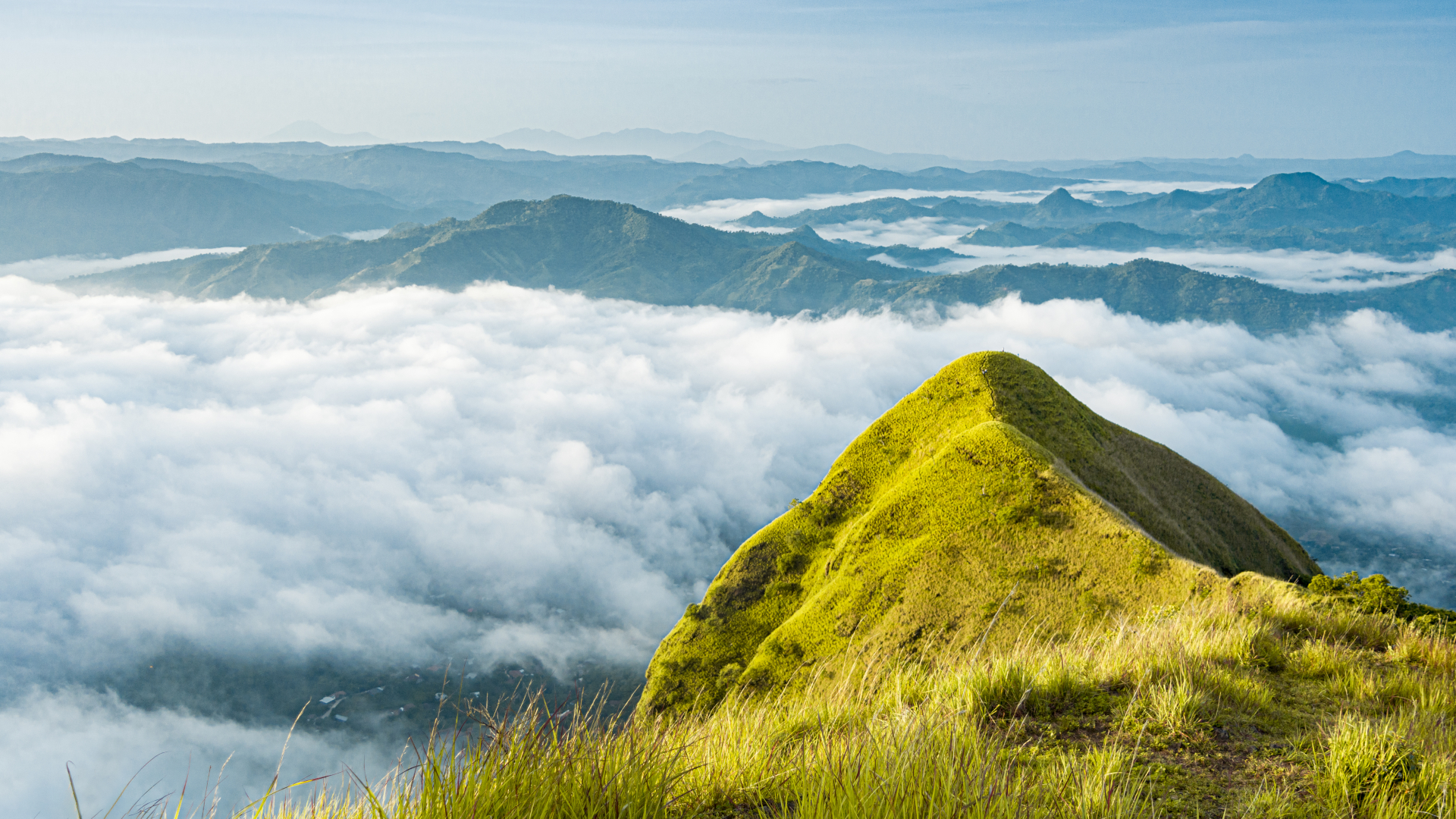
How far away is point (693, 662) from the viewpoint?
36531 millimetres

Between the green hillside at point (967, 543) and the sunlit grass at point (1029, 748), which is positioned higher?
the sunlit grass at point (1029, 748)

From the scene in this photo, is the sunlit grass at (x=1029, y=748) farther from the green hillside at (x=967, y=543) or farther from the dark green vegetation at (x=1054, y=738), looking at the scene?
the green hillside at (x=967, y=543)

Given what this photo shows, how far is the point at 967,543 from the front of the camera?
28.3 m

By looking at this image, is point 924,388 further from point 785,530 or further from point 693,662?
point 693,662

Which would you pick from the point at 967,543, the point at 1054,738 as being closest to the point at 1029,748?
the point at 1054,738

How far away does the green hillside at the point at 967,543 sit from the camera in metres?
24.5

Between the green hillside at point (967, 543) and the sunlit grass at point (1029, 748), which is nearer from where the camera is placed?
the sunlit grass at point (1029, 748)

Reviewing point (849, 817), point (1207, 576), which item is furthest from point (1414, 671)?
point (1207, 576)

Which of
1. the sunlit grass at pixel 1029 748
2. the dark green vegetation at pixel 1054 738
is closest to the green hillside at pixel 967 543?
the dark green vegetation at pixel 1054 738

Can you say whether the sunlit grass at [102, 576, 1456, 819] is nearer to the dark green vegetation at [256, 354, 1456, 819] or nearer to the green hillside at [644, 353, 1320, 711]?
the dark green vegetation at [256, 354, 1456, 819]

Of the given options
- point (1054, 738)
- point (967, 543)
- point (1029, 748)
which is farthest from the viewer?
point (967, 543)

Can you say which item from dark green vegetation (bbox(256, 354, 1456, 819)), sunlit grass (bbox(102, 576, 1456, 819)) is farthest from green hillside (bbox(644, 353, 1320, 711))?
sunlit grass (bbox(102, 576, 1456, 819))

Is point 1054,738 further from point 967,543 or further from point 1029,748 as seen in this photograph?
point 967,543

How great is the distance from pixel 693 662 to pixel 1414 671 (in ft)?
103
